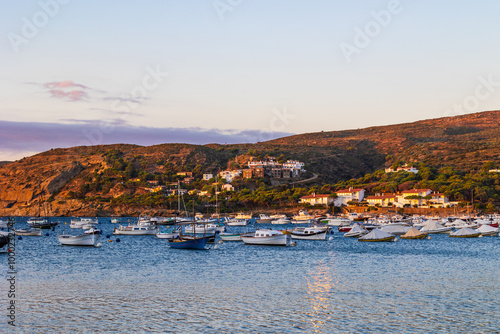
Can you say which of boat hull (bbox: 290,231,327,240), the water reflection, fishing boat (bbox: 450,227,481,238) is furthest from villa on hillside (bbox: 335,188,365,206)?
the water reflection

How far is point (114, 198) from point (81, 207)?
10.7 m

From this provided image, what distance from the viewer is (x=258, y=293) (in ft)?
95.2

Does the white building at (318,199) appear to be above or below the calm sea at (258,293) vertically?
above

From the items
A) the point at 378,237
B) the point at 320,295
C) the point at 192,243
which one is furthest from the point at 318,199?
the point at 320,295

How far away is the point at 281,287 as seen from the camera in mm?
31109

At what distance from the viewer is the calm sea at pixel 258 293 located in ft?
72.0

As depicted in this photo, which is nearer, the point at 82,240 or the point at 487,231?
the point at 82,240

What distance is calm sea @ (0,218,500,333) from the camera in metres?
21.9

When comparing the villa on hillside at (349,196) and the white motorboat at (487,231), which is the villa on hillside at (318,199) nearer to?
the villa on hillside at (349,196)

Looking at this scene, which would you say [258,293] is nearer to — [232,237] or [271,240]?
[271,240]

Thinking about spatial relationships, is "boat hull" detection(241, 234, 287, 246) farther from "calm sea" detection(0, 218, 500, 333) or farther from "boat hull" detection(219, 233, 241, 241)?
"boat hull" detection(219, 233, 241, 241)

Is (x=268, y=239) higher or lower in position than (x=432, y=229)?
higher

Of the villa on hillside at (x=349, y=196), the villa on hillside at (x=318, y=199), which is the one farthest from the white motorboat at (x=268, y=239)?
the villa on hillside at (x=349, y=196)

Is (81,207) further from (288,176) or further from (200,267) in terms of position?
(200,267)
